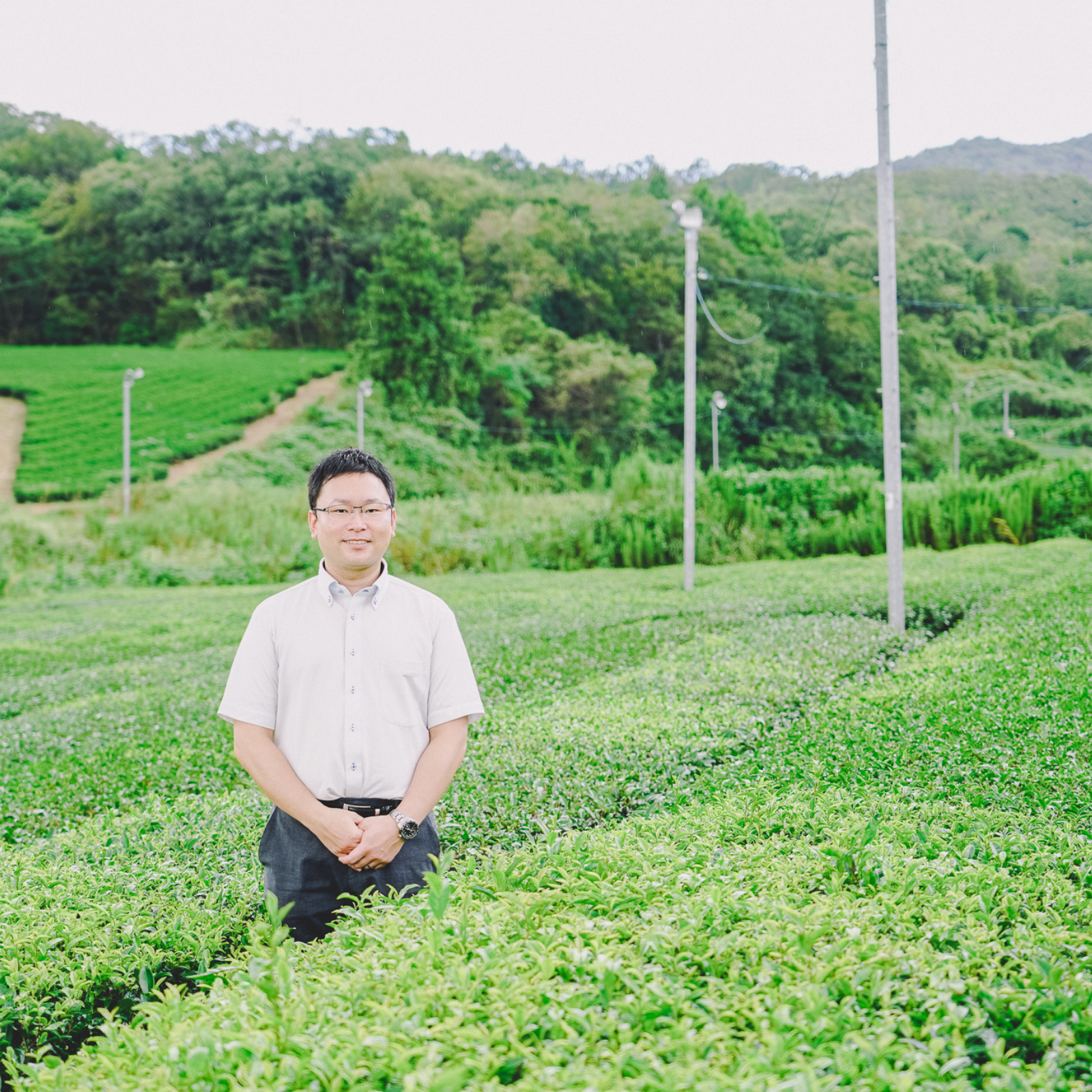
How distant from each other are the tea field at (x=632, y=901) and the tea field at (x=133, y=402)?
91.0ft

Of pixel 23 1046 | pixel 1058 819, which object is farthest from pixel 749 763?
pixel 23 1046

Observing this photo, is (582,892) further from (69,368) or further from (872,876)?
(69,368)

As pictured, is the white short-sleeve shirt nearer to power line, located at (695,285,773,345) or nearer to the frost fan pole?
the frost fan pole

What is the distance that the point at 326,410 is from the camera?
37.6m

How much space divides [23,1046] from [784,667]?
222 inches

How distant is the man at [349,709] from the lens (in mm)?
2709

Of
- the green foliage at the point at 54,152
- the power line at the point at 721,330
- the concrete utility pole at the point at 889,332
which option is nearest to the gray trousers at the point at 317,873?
the concrete utility pole at the point at 889,332

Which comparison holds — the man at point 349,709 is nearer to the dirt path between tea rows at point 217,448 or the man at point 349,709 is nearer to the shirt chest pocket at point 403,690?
the shirt chest pocket at point 403,690

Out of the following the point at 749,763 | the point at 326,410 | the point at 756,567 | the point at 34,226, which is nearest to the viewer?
the point at 749,763

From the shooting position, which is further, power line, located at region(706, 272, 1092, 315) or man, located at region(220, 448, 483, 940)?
power line, located at region(706, 272, 1092, 315)

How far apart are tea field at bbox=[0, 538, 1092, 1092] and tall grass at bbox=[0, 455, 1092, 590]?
1081 cm

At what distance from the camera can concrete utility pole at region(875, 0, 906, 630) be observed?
9.59 m

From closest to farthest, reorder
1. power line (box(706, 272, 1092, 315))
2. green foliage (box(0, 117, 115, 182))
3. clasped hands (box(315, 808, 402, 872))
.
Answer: clasped hands (box(315, 808, 402, 872)) < power line (box(706, 272, 1092, 315)) < green foliage (box(0, 117, 115, 182))

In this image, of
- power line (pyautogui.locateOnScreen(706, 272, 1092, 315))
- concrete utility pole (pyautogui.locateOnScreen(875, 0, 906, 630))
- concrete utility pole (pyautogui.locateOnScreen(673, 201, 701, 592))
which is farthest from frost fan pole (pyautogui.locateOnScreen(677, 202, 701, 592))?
power line (pyautogui.locateOnScreen(706, 272, 1092, 315))
